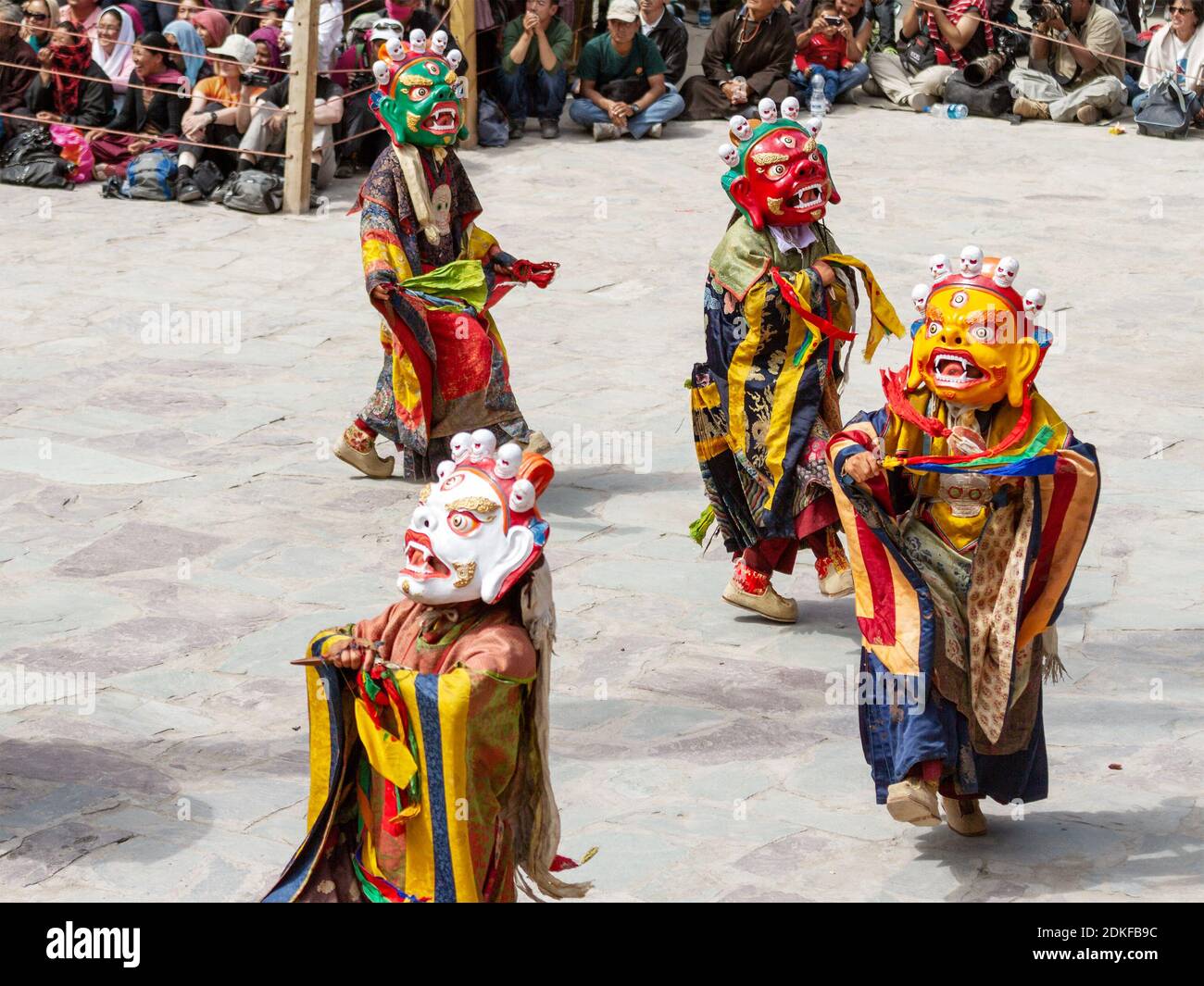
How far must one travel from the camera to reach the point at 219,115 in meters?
13.8

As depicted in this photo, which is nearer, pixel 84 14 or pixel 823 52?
pixel 84 14

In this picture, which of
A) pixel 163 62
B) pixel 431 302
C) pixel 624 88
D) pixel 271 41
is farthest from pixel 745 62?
pixel 431 302

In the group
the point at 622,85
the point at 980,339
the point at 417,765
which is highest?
the point at 980,339

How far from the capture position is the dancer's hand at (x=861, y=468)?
537 centimetres

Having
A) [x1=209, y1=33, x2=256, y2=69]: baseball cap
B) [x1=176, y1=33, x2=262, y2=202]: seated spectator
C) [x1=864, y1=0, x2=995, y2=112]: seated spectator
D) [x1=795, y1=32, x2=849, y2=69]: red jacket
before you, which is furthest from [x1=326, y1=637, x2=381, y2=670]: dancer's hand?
[x1=864, y1=0, x2=995, y2=112]: seated spectator

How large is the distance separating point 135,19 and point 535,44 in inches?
119

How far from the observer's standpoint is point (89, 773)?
603cm

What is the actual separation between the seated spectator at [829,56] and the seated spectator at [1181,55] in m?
2.22

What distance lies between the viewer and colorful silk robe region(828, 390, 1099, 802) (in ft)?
17.5

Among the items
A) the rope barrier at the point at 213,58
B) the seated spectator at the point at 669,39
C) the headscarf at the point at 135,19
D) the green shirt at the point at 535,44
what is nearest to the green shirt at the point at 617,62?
the green shirt at the point at 535,44

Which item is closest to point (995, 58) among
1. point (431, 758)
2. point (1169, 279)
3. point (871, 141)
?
point (871, 141)

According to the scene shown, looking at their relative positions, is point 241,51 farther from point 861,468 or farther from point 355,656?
point 355,656

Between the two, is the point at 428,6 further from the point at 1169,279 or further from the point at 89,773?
the point at 89,773

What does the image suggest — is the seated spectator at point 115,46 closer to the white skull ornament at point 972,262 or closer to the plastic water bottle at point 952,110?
the plastic water bottle at point 952,110
